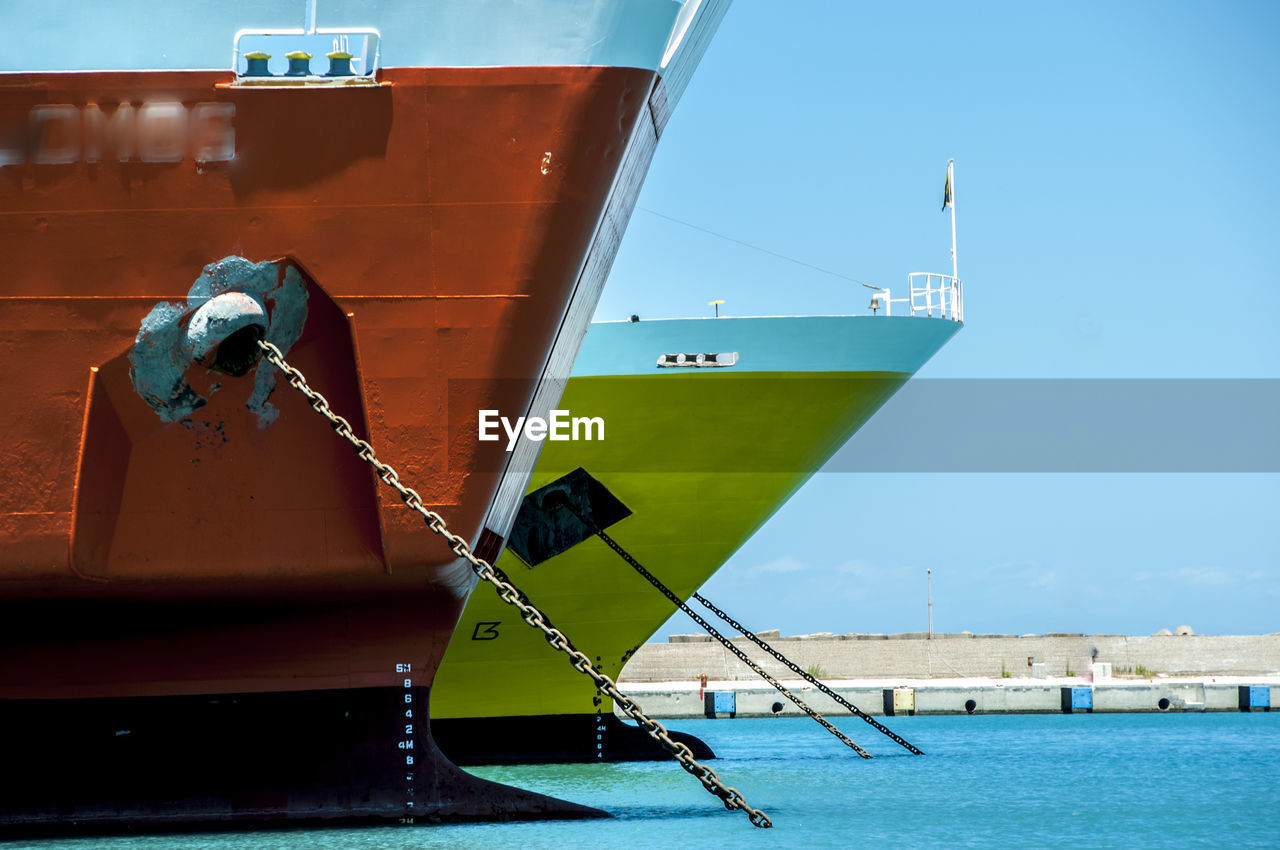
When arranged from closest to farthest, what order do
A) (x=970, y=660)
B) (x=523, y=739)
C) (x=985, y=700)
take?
(x=523, y=739) < (x=985, y=700) < (x=970, y=660)

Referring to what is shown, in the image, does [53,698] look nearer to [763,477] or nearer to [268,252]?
[268,252]

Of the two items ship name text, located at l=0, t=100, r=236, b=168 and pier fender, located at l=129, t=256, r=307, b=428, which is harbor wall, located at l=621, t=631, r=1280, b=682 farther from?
ship name text, located at l=0, t=100, r=236, b=168

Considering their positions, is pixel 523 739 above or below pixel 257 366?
below

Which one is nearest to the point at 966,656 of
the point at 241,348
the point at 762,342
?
the point at 762,342

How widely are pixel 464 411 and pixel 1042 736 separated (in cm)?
1788

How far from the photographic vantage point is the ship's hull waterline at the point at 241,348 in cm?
767

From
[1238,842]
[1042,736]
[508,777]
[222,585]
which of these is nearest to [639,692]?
[1042,736]

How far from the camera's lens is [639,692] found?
108 feet

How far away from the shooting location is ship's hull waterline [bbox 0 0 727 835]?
767cm

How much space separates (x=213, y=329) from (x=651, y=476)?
8016 millimetres

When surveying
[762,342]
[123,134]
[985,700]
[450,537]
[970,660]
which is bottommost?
[985,700]

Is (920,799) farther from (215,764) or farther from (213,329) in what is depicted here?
(213,329)

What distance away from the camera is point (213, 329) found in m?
7.68

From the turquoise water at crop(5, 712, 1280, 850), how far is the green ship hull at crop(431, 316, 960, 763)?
0.72 metres
